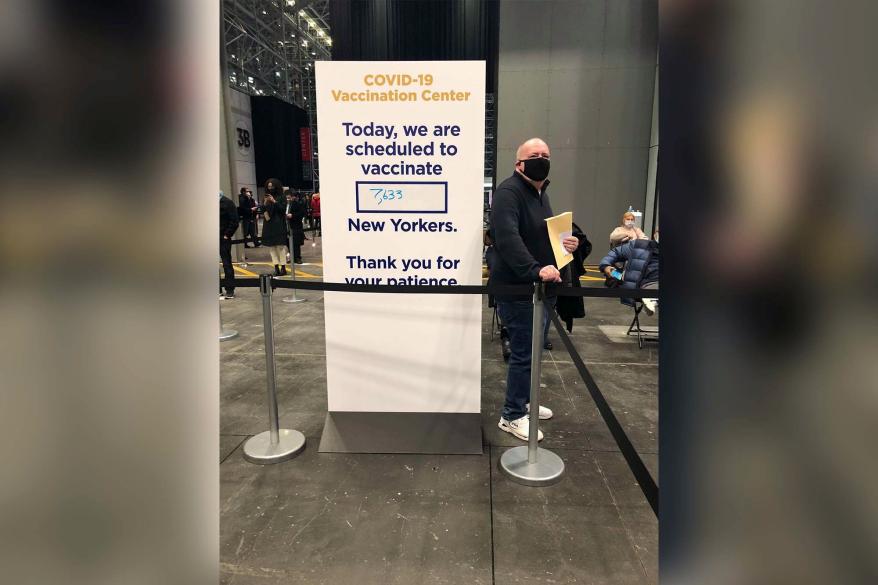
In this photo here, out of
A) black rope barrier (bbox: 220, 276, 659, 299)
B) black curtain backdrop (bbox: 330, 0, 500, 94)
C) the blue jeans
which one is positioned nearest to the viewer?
black rope barrier (bbox: 220, 276, 659, 299)

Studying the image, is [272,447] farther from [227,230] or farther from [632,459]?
[227,230]

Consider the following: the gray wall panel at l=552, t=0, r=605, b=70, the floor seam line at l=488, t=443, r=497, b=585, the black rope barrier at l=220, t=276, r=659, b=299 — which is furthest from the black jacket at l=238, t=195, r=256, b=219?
the floor seam line at l=488, t=443, r=497, b=585

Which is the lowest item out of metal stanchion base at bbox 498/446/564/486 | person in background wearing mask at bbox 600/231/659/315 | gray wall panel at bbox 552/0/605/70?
metal stanchion base at bbox 498/446/564/486

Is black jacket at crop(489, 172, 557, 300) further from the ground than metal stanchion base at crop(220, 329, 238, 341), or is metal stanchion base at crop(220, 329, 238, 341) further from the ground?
black jacket at crop(489, 172, 557, 300)

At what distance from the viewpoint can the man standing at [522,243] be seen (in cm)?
308

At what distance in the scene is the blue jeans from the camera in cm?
327

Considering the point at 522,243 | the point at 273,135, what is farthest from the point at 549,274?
the point at 273,135

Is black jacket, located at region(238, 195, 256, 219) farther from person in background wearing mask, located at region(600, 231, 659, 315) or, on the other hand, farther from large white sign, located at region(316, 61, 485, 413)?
large white sign, located at region(316, 61, 485, 413)

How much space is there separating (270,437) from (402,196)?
182cm

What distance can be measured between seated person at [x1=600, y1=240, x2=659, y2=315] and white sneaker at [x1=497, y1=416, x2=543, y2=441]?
2484 mm
